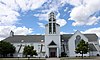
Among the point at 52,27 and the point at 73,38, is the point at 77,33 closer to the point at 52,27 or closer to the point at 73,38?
the point at 73,38

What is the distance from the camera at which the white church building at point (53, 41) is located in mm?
83562

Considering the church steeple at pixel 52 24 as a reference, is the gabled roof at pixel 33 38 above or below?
below

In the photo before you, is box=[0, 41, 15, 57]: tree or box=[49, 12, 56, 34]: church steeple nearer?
box=[0, 41, 15, 57]: tree

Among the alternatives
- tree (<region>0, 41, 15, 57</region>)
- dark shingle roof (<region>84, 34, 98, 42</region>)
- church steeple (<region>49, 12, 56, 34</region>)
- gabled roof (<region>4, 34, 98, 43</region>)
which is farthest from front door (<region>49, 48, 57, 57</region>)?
dark shingle roof (<region>84, 34, 98, 42</region>)

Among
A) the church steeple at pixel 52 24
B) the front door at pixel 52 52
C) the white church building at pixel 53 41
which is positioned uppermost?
the church steeple at pixel 52 24

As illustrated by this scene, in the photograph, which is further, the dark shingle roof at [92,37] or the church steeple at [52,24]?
the dark shingle roof at [92,37]

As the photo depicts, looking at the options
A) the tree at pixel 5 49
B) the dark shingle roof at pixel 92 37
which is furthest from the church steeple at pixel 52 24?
the dark shingle roof at pixel 92 37

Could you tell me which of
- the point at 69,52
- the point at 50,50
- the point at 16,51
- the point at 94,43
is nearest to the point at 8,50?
the point at 16,51

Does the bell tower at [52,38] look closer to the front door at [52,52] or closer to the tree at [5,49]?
the front door at [52,52]

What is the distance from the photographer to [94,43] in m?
94.9

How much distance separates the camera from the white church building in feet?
274

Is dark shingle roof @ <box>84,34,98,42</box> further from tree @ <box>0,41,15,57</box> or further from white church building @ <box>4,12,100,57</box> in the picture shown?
tree @ <box>0,41,15,57</box>

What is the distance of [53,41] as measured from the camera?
83.9m

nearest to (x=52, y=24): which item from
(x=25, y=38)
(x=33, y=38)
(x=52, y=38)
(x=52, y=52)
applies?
(x=52, y=38)
